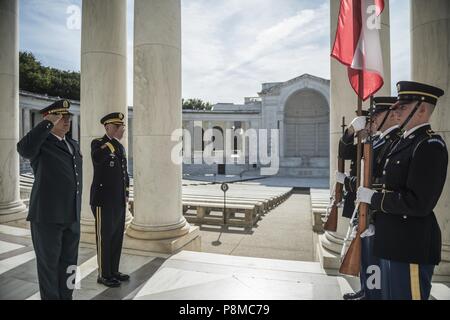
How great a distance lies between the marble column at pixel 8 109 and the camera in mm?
11266

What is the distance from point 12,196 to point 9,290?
746 cm

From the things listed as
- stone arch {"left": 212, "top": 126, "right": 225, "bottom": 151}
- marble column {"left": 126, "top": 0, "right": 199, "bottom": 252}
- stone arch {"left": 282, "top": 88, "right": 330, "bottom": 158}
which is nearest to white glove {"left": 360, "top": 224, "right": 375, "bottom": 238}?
marble column {"left": 126, "top": 0, "right": 199, "bottom": 252}

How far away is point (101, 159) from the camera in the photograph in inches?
242

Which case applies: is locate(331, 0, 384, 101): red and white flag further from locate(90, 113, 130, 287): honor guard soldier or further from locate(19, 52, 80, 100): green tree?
locate(19, 52, 80, 100): green tree

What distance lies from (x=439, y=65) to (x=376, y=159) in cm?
348

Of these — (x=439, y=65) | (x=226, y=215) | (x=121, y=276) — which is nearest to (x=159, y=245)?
(x=121, y=276)

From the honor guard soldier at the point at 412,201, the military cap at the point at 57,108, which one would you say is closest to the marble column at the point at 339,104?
the honor guard soldier at the point at 412,201

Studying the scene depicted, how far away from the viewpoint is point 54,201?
4914mm

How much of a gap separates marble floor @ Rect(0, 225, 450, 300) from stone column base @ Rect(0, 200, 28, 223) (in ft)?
13.6

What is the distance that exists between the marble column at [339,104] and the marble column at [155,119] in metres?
Result: 3.99

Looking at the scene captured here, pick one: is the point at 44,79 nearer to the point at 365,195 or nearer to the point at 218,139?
the point at 218,139

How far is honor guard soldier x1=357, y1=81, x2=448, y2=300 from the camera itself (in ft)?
11.5

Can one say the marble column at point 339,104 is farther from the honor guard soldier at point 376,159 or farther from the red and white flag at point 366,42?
the honor guard soldier at point 376,159
